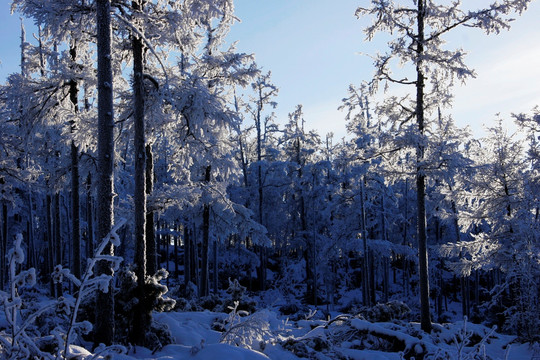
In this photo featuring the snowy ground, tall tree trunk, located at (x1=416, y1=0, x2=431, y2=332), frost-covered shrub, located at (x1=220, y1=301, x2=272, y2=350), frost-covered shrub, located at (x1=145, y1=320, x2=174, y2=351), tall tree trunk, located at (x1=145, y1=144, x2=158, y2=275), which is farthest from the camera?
tall tree trunk, located at (x1=416, y1=0, x2=431, y2=332)

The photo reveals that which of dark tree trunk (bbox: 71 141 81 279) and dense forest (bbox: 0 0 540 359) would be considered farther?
dark tree trunk (bbox: 71 141 81 279)

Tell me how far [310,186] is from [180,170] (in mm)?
17856

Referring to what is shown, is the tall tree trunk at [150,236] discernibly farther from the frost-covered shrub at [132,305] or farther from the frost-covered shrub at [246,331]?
the frost-covered shrub at [246,331]

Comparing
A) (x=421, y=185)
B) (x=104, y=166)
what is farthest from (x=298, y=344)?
(x=421, y=185)

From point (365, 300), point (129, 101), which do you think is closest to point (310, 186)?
point (365, 300)

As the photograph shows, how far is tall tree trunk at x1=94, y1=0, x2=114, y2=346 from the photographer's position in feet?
20.3

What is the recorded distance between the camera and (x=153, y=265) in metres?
8.30

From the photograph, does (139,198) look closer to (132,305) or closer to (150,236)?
(150,236)

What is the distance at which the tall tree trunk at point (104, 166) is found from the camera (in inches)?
244

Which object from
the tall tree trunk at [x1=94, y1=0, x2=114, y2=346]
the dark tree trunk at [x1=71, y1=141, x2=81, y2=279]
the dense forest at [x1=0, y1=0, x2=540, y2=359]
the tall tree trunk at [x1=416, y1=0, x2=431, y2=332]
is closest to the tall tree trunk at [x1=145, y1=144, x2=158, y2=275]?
the dense forest at [x1=0, y1=0, x2=540, y2=359]

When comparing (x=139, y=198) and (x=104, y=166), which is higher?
(x=104, y=166)

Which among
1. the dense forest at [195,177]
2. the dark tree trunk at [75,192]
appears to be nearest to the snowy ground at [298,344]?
the dense forest at [195,177]

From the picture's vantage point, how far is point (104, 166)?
20.8 feet

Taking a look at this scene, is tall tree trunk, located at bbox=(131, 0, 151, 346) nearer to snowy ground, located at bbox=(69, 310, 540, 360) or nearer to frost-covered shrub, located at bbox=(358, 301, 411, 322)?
snowy ground, located at bbox=(69, 310, 540, 360)
